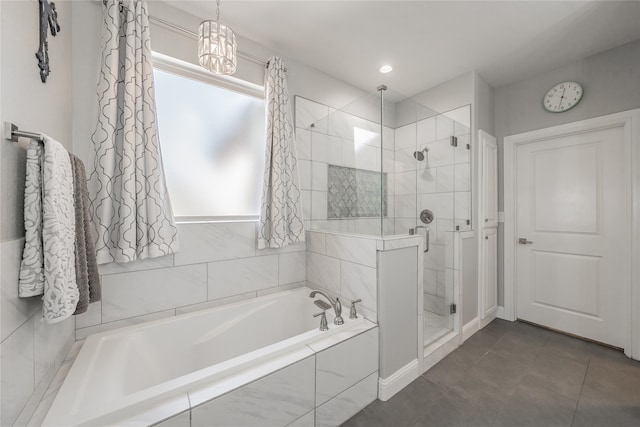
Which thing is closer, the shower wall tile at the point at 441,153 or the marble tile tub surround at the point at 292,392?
the marble tile tub surround at the point at 292,392

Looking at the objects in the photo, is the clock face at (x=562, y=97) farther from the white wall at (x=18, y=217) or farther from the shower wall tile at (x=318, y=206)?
the white wall at (x=18, y=217)

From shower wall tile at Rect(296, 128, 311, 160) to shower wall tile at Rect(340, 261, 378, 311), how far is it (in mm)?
1021

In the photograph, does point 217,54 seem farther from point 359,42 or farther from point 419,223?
point 419,223

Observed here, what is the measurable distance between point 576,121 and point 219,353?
11.7ft

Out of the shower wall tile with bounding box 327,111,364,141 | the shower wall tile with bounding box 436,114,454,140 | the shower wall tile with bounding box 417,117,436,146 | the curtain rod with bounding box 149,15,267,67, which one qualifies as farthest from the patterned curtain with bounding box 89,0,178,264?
the shower wall tile with bounding box 436,114,454,140

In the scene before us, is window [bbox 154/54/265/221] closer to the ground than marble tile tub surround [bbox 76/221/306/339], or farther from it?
farther from it

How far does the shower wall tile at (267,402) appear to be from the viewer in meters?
1.00

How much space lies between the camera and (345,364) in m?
1.43

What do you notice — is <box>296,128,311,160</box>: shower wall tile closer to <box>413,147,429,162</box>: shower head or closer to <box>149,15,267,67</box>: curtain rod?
<box>149,15,267,67</box>: curtain rod

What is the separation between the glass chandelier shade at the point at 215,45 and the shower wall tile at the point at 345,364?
169cm

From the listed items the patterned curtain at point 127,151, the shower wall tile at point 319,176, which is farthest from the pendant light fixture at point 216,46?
the shower wall tile at point 319,176

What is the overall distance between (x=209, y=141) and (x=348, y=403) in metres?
1.98

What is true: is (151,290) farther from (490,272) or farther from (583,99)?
(583,99)

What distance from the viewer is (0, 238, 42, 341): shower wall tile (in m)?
0.75
